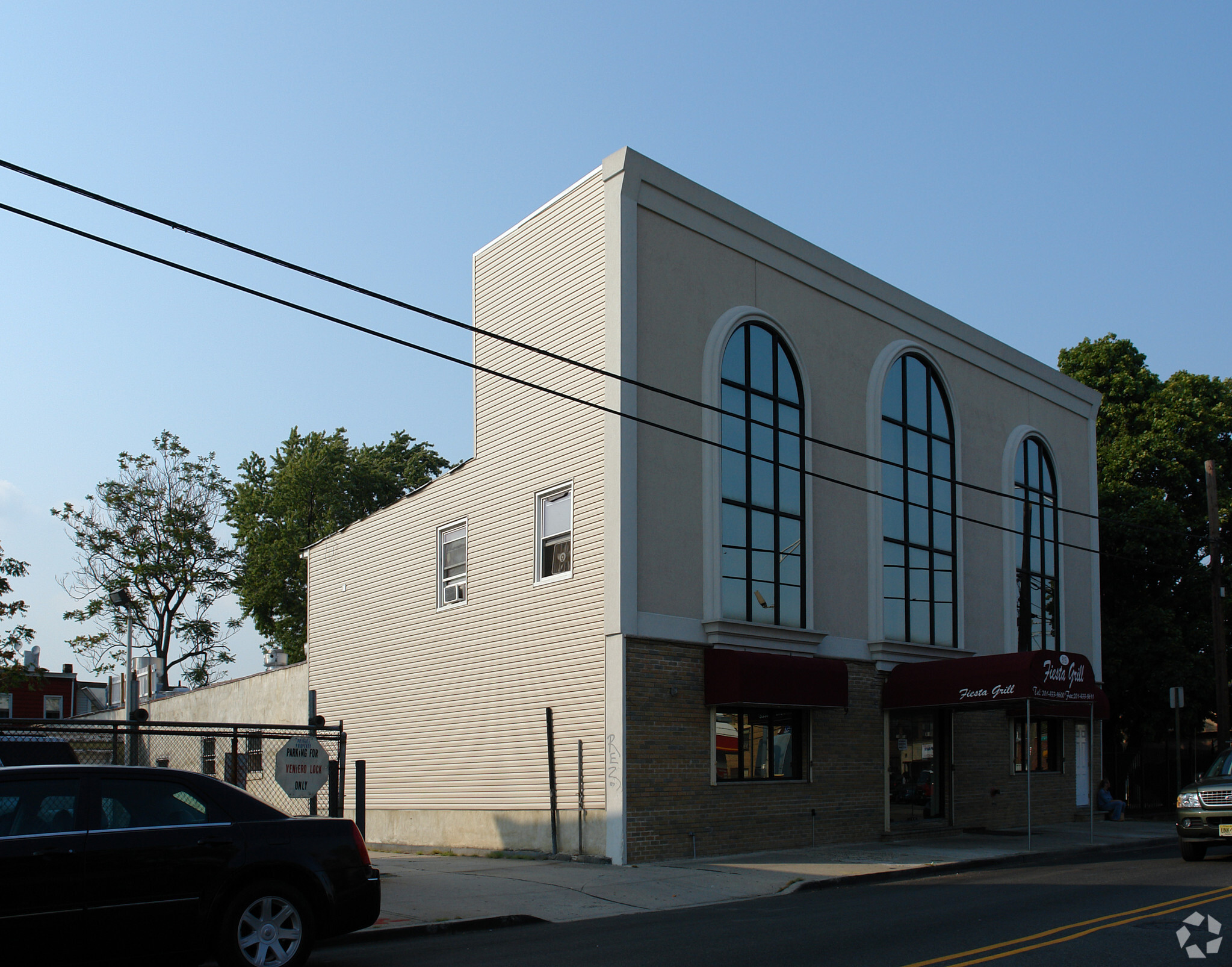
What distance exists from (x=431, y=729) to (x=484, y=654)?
2.47m

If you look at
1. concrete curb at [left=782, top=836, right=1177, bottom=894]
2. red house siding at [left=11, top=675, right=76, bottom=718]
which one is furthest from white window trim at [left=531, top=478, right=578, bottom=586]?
red house siding at [left=11, top=675, right=76, bottom=718]

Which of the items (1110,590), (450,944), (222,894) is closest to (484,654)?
(450,944)

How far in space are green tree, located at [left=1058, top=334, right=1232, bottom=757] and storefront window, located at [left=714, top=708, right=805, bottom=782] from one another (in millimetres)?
15493

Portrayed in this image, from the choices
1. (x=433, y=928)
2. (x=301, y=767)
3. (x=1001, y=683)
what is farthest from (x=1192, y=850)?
(x=301, y=767)

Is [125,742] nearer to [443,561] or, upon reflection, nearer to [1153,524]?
[443,561]

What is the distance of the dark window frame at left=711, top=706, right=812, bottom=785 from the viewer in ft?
62.3

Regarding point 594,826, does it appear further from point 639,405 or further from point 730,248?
point 730,248

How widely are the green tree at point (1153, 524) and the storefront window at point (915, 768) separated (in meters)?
11.1

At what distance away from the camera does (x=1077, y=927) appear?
10.4 metres

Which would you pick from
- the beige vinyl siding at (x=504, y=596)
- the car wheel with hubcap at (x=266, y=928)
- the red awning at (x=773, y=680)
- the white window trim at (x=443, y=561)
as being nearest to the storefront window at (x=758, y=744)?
the red awning at (x=773, y=680)

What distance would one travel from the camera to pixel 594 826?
695 inches

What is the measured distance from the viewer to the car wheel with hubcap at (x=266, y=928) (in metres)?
8.09

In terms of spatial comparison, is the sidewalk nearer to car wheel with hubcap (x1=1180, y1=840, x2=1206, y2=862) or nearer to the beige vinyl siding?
the beige vinyl siding

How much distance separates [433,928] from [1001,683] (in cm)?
1232
